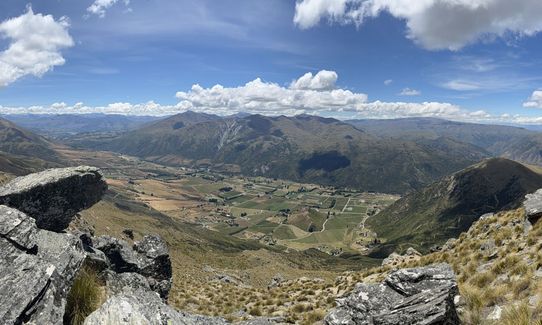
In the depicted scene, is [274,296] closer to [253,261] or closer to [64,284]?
[64,284]

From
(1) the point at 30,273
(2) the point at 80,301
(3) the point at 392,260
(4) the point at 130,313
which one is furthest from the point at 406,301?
(3) the point at 392,260

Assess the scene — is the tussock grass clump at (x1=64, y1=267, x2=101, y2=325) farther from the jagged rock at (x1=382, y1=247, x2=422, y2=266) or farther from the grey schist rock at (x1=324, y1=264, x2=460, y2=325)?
the jagged rock at (x1=382, y1=247, x2=422, y2=266)

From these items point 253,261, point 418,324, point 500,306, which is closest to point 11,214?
point 418,324

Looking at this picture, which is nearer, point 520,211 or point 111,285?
point 111,285

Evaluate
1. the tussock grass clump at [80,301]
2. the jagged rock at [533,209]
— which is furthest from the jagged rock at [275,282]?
the tussock grass clump at [80,301]

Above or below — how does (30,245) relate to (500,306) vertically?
above

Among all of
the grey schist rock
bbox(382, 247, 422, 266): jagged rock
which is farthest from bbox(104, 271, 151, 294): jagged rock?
bbox(382, 247, 422, 266): jagged rock

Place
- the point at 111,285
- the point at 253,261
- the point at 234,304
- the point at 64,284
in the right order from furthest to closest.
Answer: the point at 253,261 → the point at 234,304 → the point at 111,285 → the point at 64,284
